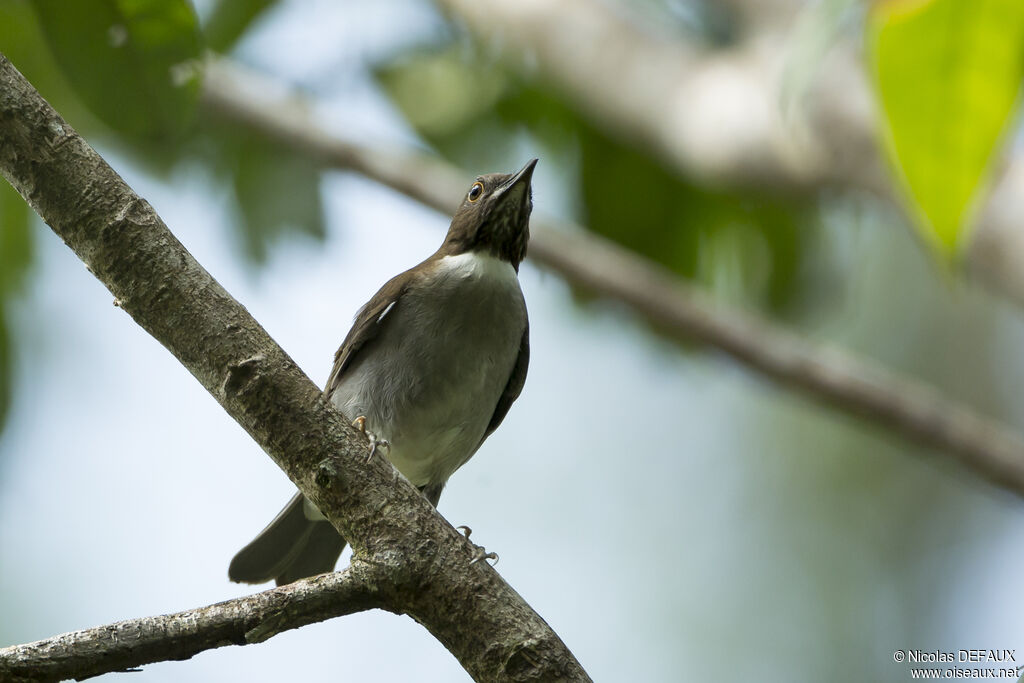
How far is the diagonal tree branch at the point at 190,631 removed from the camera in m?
2.12

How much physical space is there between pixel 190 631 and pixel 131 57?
2.09m

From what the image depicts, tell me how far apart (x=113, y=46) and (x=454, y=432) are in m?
1.84

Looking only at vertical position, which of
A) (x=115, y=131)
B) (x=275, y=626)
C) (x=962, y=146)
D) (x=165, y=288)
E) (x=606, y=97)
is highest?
(x=606, y=97)

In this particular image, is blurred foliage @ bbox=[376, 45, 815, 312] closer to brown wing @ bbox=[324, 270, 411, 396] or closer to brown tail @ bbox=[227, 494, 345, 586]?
brown wing @ bbox=[324, 270, 411, 396]

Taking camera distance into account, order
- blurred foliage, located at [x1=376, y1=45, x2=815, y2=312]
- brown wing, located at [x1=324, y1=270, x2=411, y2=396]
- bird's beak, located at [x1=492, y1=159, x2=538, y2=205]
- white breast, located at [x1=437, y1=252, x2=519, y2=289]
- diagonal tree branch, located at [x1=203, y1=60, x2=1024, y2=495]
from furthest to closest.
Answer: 1. blurred foliage, located at [x1=376, y1=45, x2=815, y2=312]
2. diagonal tree branch, located at [x1=203, y1=60, x2=1024, y2=495]
3. bird's beak, located at [x1=492, y1=159, x2=538, y2=205]
4. white breast, located at [x1=437, y1=252, x2=519, y2=289]
5. brown wing, located at [x1=324, y1=270, x2=411, y2=396]

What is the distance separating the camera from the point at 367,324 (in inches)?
165

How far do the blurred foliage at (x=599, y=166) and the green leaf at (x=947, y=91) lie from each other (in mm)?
3714

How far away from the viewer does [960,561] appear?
911 cm

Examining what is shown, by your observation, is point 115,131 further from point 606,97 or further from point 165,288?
point 606,97

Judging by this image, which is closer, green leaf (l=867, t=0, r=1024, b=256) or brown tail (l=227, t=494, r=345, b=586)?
green leaf (l=867, t=0, r=1024, b=256)

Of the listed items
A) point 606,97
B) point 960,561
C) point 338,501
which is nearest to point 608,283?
point 606,97

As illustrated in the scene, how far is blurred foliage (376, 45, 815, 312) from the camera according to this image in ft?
19.7

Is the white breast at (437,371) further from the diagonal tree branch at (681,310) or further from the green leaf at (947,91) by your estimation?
the green leaf at (947,91)

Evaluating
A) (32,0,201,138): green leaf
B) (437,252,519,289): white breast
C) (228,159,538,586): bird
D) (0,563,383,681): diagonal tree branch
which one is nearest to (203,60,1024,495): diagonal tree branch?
(437,252,519,289): white breast
